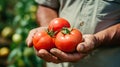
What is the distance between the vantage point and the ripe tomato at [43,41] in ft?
5.90

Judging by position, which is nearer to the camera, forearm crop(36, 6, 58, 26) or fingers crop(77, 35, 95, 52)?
fingers crop(77, 35, 95, 52)

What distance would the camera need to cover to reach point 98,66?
6.38 feet

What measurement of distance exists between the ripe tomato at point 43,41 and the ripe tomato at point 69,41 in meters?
0.05

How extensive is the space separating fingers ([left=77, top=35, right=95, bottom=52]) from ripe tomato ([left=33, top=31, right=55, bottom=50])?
0.15 m

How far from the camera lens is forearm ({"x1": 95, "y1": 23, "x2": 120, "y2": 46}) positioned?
187 cm

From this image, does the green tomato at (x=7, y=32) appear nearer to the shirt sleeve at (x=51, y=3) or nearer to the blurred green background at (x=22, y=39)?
the blurred green background at (x=22, y=39)

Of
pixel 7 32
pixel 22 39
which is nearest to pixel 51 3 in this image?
pixel 22 39

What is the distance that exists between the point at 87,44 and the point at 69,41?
0.26ft

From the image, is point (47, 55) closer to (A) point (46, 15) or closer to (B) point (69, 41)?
(B) point (69, 41)

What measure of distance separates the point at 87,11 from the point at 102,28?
109 millimetres

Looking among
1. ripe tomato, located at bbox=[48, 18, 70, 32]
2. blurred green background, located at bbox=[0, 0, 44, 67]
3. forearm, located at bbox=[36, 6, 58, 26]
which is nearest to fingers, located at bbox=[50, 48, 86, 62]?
ripe tomato, located at bbox=[48, 18, 70, 32]

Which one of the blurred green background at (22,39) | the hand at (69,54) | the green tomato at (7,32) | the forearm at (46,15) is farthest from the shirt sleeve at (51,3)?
the green tomato at (7,32)

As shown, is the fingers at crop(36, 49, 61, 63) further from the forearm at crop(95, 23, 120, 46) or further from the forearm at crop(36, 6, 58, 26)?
the forearm at crop(36, 6, 58, 26)

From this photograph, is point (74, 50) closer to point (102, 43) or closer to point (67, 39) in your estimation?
point (67, 39)
